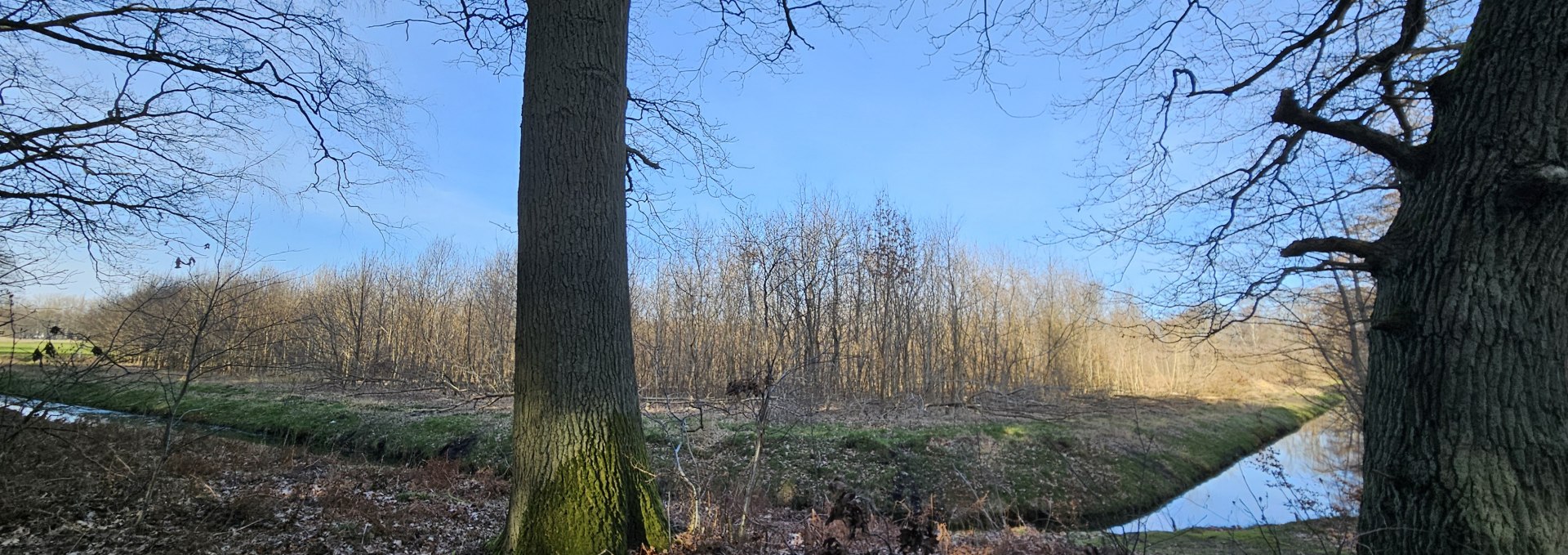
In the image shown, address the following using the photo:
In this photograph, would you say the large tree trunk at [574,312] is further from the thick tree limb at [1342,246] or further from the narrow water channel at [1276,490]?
the narrow water channel at [1276,490]

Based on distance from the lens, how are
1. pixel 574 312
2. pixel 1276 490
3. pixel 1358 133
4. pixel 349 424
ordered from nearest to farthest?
pixel 1358 133, pixel 574 312, pixel 1276 490, pixel 349 424

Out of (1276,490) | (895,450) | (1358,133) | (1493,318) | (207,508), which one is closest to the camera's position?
(1493,318)

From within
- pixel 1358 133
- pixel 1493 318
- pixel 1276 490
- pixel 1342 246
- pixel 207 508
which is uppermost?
pixel 1358 133

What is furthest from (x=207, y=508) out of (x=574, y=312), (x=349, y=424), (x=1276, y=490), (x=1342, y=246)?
(x=1276, y=490)

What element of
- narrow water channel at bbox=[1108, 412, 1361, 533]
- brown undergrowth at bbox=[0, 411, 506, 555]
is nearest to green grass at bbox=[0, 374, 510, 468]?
brown undergrowth at bbox=[0, 411, 506, 555]

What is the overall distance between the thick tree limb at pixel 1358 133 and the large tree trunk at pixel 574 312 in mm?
3973

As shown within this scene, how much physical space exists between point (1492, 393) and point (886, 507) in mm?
6240

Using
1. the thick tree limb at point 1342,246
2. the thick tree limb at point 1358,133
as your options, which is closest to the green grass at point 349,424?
the thick tree limb at point 1342,246

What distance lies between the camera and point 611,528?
3.74 meters

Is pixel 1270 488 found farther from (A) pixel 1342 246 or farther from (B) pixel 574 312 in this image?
(B) pixel 574 312

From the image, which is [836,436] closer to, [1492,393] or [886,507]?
[886,507]

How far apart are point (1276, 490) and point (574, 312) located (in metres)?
14.7

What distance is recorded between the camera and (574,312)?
151 inches

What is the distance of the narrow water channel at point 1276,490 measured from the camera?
9.30 metres
